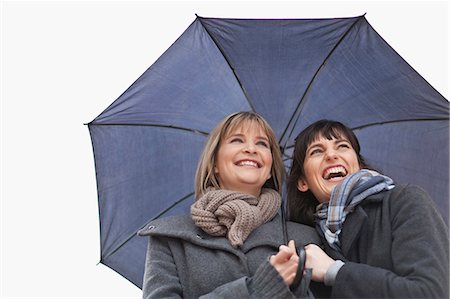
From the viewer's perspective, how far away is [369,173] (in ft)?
9.07

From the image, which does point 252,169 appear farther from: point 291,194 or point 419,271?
point 419,271

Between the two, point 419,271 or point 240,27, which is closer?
point 419,271

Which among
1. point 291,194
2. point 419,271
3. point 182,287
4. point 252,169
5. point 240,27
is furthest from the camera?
point 240,27

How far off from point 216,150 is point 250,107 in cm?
52

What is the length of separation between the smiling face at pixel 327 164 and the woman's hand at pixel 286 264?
2.16 feet

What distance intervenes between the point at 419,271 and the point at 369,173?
1.93 ft

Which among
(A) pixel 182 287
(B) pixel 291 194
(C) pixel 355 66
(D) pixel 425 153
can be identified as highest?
(C) pixel 355 66

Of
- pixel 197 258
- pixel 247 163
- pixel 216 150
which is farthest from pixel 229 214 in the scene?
pixel 216 150

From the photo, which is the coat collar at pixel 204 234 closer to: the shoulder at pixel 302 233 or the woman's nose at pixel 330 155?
the shoulder at pixel 302 233

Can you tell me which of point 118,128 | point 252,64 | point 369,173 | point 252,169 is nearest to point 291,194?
point 252,169

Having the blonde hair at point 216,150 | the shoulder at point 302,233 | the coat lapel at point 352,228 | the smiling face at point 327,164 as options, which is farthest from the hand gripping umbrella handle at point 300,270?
the blonde hair at point 216,150

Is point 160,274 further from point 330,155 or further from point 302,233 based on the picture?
point 330,155

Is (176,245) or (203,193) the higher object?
(203,193)

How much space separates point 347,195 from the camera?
8.81 ft
